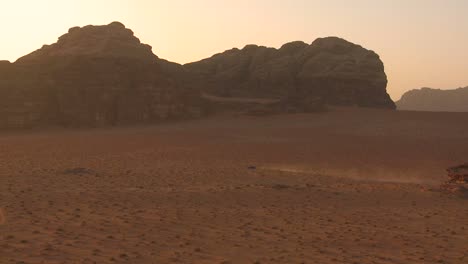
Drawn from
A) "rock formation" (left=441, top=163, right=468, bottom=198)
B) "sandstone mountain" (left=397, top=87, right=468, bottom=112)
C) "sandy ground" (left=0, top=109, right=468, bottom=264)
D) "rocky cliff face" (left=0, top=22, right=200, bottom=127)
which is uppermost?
"sandstone mountain" (left=397, top=87, right=468, bottom=112)

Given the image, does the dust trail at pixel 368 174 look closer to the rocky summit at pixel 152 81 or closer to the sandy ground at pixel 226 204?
the sandy ground at pixel 226 204

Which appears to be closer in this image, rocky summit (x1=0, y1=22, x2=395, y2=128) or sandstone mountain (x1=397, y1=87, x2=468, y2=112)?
rocky summit (x1=0, y1=22, x2=395, y2=128)

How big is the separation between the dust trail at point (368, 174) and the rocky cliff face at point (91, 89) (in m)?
23.3

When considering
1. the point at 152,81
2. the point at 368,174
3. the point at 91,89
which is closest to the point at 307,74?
the point at 152,81

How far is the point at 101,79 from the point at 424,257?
36.8 m

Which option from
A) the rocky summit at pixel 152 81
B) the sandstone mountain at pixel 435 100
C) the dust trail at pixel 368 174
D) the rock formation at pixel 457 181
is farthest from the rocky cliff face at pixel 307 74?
the sandstone mountain at pixel 435 100

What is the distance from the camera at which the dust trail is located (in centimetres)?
1914

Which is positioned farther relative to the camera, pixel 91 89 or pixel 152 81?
pixel 152 81

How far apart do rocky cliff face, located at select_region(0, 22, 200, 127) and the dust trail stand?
76.6ft

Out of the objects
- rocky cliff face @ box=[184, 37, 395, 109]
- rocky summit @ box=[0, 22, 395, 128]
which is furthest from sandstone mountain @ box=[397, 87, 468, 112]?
rocky summit @ box=[0, 22, 395, 128]

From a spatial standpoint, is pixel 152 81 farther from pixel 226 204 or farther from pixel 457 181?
pixel 226 204

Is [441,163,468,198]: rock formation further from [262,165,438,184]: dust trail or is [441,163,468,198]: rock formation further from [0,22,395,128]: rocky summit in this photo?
[0,22,395,128]: rocky summit

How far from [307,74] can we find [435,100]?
→ 10499cm

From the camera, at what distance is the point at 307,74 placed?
61719mm
